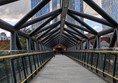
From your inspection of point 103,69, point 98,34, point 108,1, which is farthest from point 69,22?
point 103,69

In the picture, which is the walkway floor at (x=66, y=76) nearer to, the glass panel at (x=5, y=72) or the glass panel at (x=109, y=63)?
the glass panel at (x=109, y=63)

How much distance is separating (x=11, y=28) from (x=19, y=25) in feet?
5.99

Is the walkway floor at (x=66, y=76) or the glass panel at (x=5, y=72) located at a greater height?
the glass panel at (x=5, y=72)

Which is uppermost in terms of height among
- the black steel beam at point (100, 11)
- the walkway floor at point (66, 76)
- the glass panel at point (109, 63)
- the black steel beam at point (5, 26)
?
the black steel beam at point (100, 11)

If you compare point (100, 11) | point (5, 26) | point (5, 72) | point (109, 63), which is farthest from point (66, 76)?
point (100, 11)

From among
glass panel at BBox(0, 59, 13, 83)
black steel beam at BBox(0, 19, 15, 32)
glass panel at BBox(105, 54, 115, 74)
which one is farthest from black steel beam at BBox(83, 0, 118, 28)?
glass panel at BBox(0, 59, 13, 83)

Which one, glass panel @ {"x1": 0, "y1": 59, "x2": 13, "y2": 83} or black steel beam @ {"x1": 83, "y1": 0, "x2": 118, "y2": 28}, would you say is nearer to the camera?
glass panel @ {"x1": 0, "y1": 59, "x2": 13, "y2": 83}

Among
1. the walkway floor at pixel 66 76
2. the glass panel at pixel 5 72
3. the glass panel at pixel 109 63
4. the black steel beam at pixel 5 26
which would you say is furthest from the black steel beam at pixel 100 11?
the glass panel at pixel 5 72

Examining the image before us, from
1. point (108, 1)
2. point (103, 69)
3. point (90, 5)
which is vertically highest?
point (108, 1)

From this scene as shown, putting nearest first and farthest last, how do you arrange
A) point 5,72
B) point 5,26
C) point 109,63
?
point 5,72 → point 109,63 → point 5,26

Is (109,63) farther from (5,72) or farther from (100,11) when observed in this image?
(100,11)

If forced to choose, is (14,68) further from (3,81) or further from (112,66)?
(112,66)

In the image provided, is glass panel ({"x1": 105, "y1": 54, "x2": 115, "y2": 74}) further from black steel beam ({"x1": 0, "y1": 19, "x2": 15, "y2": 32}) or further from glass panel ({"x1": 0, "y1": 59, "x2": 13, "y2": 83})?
black steel beam ({"x1": 0, "y1": 19, "x2": 15, "y2": 32})

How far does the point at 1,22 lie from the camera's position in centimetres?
2686
